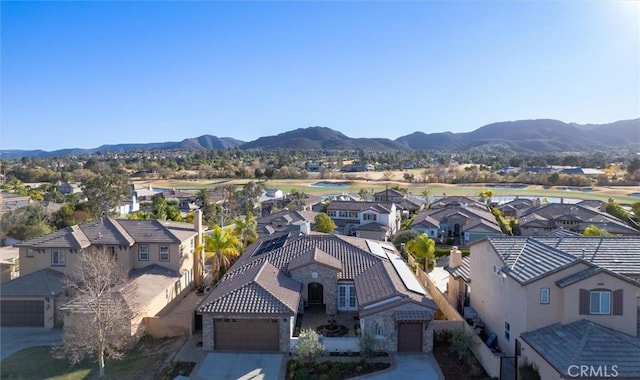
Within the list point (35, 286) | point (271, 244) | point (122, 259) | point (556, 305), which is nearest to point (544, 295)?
point (556, 305)

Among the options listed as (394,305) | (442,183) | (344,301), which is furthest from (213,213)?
(442,183)

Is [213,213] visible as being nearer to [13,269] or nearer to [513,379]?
[13,269]

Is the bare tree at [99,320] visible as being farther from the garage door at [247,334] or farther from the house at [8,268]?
the house at [8,268]

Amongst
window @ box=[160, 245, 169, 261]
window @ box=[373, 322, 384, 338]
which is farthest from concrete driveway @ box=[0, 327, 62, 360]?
window @ box=[373, 322, 384, 338]

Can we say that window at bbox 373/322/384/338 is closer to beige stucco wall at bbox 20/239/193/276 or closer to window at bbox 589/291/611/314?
window at bbox 589/291/611/314

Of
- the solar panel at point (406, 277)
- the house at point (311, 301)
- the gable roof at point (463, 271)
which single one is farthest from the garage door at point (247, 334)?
the gable roof at point (463, 271)
